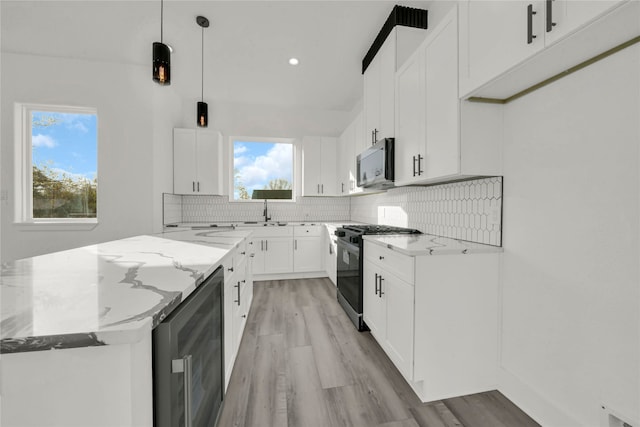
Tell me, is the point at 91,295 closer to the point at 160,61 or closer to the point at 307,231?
the point at 160,61

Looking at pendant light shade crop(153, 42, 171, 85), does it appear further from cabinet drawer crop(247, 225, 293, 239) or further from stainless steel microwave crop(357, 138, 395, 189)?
cabinet drawer crop(247, 225, 293, 239)

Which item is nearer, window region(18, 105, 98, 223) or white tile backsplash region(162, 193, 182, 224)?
window region(18, 105, 98, 223)

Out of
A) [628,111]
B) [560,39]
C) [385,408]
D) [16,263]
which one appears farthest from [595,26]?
[16,263]

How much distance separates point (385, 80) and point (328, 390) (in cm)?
268

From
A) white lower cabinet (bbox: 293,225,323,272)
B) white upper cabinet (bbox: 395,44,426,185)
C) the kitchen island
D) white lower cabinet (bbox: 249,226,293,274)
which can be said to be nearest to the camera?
the kitchen island

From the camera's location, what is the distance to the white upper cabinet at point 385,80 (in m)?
2.40

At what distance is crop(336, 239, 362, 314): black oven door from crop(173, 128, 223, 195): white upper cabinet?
2.42 metres

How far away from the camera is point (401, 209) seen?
303 centimetres

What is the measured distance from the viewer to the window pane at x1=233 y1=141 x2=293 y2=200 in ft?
15.3

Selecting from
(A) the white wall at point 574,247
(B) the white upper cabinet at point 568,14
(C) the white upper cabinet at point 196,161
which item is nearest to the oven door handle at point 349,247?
(A) the white wall at point 574,247

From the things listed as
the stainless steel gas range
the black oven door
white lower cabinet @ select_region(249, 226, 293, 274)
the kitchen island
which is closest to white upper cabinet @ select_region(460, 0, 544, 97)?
the stainless steel gas range

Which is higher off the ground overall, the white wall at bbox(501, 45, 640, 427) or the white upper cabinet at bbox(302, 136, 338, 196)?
the white upper cabinet at bbox(302, 136, 338, 196)

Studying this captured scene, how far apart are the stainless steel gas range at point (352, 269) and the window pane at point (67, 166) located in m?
3.35

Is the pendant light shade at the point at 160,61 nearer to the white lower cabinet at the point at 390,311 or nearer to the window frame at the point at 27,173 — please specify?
Result: the white lower cabinet at the point at 390,311
